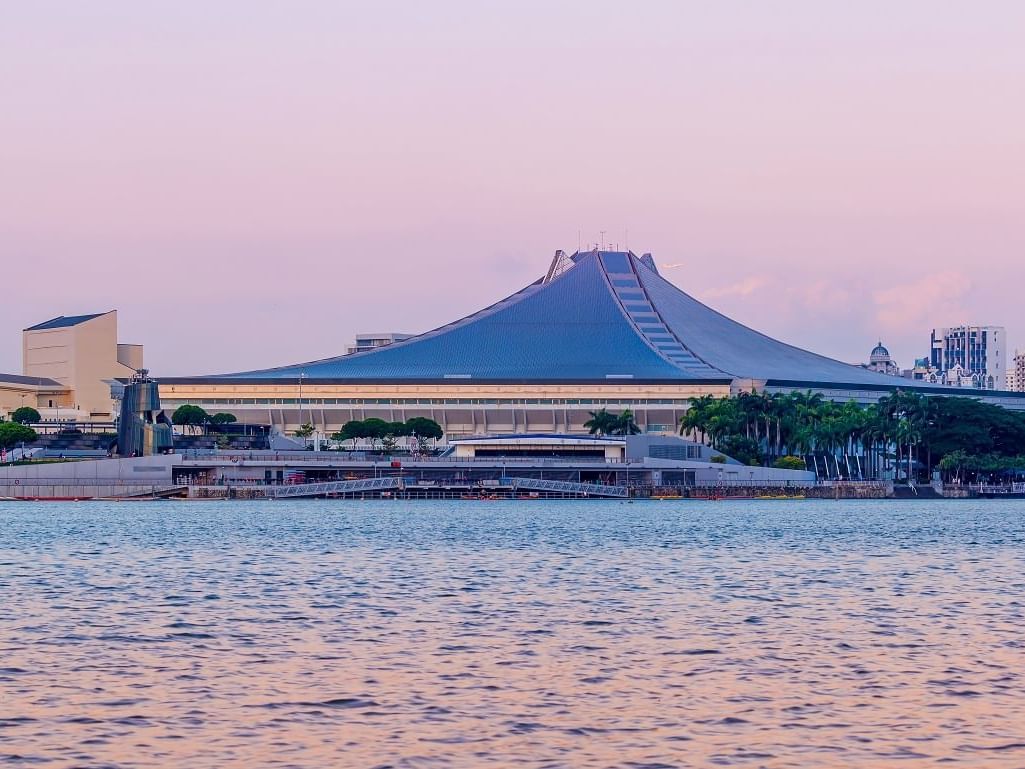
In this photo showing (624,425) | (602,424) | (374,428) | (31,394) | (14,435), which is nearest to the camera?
(14,435)

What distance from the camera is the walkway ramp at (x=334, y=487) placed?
112188mm

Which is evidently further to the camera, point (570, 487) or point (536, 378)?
point (536, 378)

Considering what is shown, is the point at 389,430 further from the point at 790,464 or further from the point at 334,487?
the point at 790,464

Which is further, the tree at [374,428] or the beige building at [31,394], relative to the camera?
the beige building at [31,394]

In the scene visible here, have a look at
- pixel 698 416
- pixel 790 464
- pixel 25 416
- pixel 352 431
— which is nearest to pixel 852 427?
pixel 790 464

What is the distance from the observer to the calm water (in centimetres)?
1975

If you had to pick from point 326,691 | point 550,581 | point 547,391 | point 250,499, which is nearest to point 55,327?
point 547,391

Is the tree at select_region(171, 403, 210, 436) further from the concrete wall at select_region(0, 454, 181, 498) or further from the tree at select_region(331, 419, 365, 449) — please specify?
the concrete wall at select_region(0, 454, 181, 498)

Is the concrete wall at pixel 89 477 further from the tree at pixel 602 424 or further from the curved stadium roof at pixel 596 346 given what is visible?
the curved stadium roof at pixel 596 346

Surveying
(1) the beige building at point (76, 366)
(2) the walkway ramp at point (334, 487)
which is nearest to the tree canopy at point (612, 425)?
(2) the walkway ramp at point (334, 487)

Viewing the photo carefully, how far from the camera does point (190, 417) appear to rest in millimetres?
141500

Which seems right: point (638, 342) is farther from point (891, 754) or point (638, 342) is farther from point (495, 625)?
point (891, 754)

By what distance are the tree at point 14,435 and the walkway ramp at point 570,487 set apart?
111ft

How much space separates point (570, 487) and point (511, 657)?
8777cm
